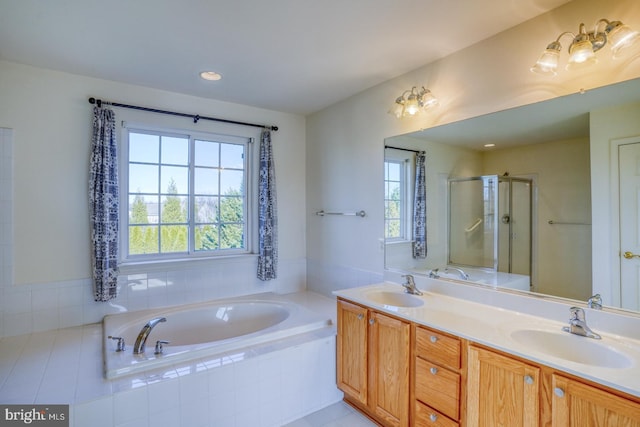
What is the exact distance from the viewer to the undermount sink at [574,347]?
1332 mm

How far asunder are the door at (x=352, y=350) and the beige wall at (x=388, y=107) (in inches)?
24.4

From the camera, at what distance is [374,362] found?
6.83 feet

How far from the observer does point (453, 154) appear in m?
2.23

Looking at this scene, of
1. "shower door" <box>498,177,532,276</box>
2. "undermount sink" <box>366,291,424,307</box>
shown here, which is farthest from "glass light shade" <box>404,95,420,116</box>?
"undermount sink" <box>366,291,424,307</box>

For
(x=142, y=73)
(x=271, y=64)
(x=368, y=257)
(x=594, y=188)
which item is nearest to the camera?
(x=594, y=188)

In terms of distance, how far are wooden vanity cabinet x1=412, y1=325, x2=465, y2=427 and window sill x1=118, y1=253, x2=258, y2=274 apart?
206 cm

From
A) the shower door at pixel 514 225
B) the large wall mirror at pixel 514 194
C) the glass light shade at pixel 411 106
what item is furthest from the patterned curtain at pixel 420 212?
the shower door at pixel 514 225

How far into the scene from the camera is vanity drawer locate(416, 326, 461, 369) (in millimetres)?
1600

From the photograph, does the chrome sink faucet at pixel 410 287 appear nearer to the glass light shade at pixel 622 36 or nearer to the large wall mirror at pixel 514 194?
the large wall mirror at pixel 514 194

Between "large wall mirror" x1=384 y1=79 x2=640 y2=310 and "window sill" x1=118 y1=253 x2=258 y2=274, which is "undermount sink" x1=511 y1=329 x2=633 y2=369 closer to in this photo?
"large wall mirror" x1=384 y1=79 x2=640 y2=310

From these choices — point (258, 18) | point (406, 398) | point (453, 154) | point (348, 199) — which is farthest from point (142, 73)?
point (406, 398)

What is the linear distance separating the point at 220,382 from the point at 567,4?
2763 millimetres

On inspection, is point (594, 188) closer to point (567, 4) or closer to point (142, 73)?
point (567, 4)

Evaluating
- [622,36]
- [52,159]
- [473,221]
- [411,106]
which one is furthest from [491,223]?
[52,159]
